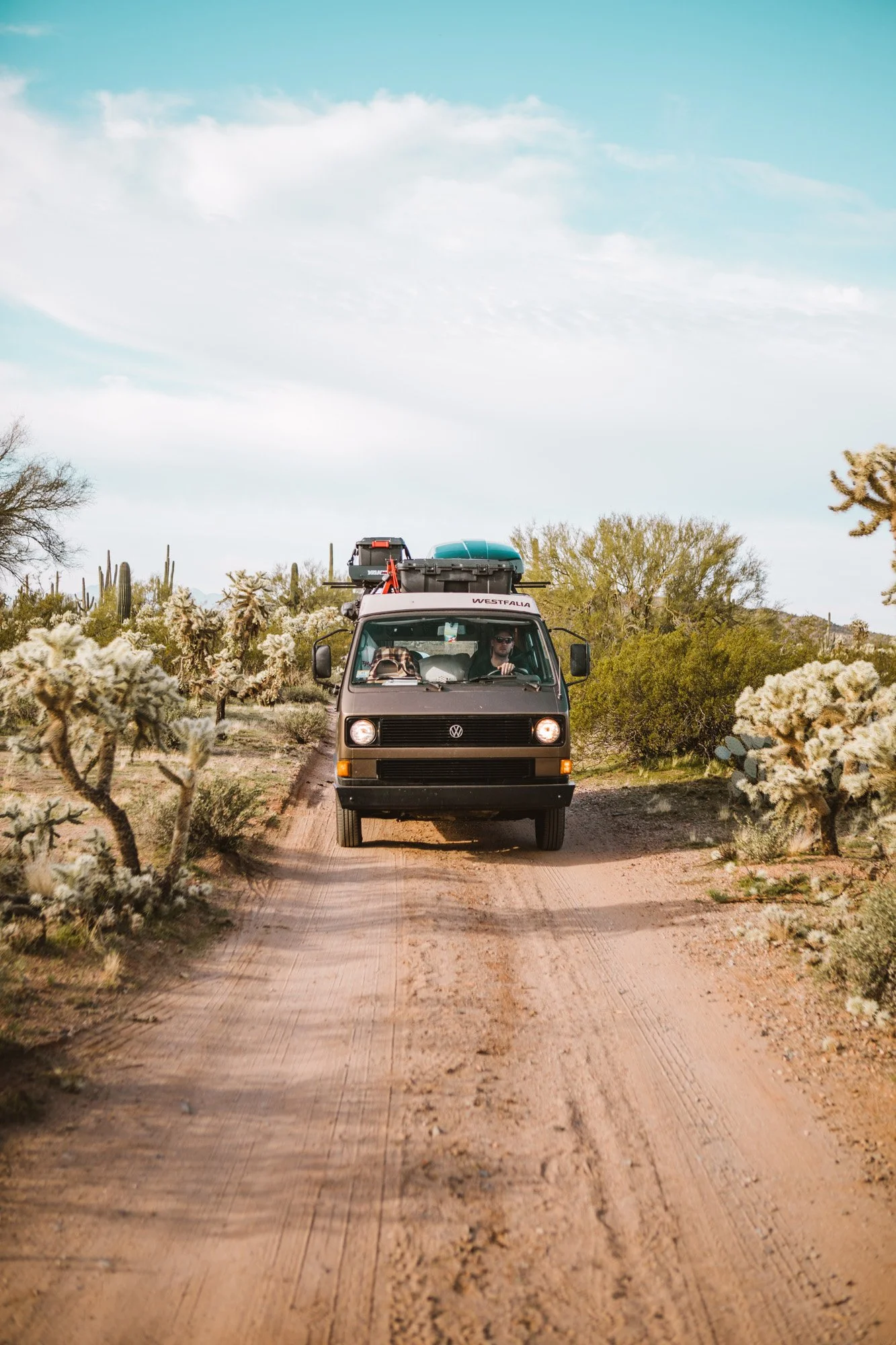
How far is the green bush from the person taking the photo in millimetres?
11672

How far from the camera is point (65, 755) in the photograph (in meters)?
5.38

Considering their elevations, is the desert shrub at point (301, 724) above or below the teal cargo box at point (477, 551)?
below

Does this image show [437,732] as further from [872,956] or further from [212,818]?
[872,956]

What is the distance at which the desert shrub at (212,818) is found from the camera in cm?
742

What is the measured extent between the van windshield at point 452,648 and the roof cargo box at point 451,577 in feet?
7.53

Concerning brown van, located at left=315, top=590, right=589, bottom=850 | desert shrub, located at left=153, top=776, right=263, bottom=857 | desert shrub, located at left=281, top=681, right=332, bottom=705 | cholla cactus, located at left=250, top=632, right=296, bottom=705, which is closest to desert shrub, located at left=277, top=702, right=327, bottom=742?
cholla cactus, located at left=250, top=632, right=296, bottom=705

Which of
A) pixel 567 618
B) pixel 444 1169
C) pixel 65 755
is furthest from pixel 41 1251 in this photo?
pixel 567 618

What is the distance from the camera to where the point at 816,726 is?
7441 mm

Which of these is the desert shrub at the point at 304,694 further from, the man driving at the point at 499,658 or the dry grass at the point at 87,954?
the man driving at the point at 499,658

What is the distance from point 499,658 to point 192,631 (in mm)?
9166

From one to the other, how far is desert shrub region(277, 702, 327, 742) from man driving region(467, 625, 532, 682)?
731 centimetres

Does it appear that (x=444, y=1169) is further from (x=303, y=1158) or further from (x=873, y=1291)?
(x=873, y=1291)

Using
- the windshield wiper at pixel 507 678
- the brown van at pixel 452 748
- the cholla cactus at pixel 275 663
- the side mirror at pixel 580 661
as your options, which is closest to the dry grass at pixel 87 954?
the brown van at pixel 452 748

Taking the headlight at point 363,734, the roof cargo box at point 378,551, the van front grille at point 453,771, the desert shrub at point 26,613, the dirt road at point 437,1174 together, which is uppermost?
the roof cargo box at point 378,551
